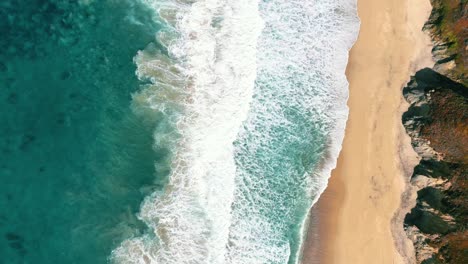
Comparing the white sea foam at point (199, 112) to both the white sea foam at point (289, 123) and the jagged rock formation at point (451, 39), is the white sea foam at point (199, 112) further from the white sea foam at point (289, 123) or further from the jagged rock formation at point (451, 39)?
the jagged rock formation at point (451, 39)

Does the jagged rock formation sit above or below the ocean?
above

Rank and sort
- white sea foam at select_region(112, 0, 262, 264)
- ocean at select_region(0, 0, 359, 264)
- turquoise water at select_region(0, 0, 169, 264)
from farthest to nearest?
white sea foam at select_region(112, 0, 262, 264), ocean at select_region(0, 0, 359, 264), turquoise water at select_region(0, 0, 169, 264)

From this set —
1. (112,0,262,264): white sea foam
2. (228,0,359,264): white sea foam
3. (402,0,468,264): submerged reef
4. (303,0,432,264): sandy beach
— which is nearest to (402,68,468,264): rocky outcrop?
(402,0,468,264): submerged reef

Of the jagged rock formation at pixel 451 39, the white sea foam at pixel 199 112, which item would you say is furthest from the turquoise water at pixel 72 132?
the jagged rock formation at pixel 451 39

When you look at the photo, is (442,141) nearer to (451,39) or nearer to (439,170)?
(439,170)

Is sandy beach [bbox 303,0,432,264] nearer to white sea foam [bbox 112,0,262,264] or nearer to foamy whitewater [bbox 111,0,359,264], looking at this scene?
foamy whitewater [bbox 111,0,359,264]

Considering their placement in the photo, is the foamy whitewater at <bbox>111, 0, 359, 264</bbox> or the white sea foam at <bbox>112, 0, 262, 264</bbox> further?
the foamy whitewater at <bbox>111, 0, 359, 264</bbox>

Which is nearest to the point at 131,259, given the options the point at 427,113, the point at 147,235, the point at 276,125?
the point at 147,235

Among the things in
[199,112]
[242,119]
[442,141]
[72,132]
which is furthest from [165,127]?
[442,141]
